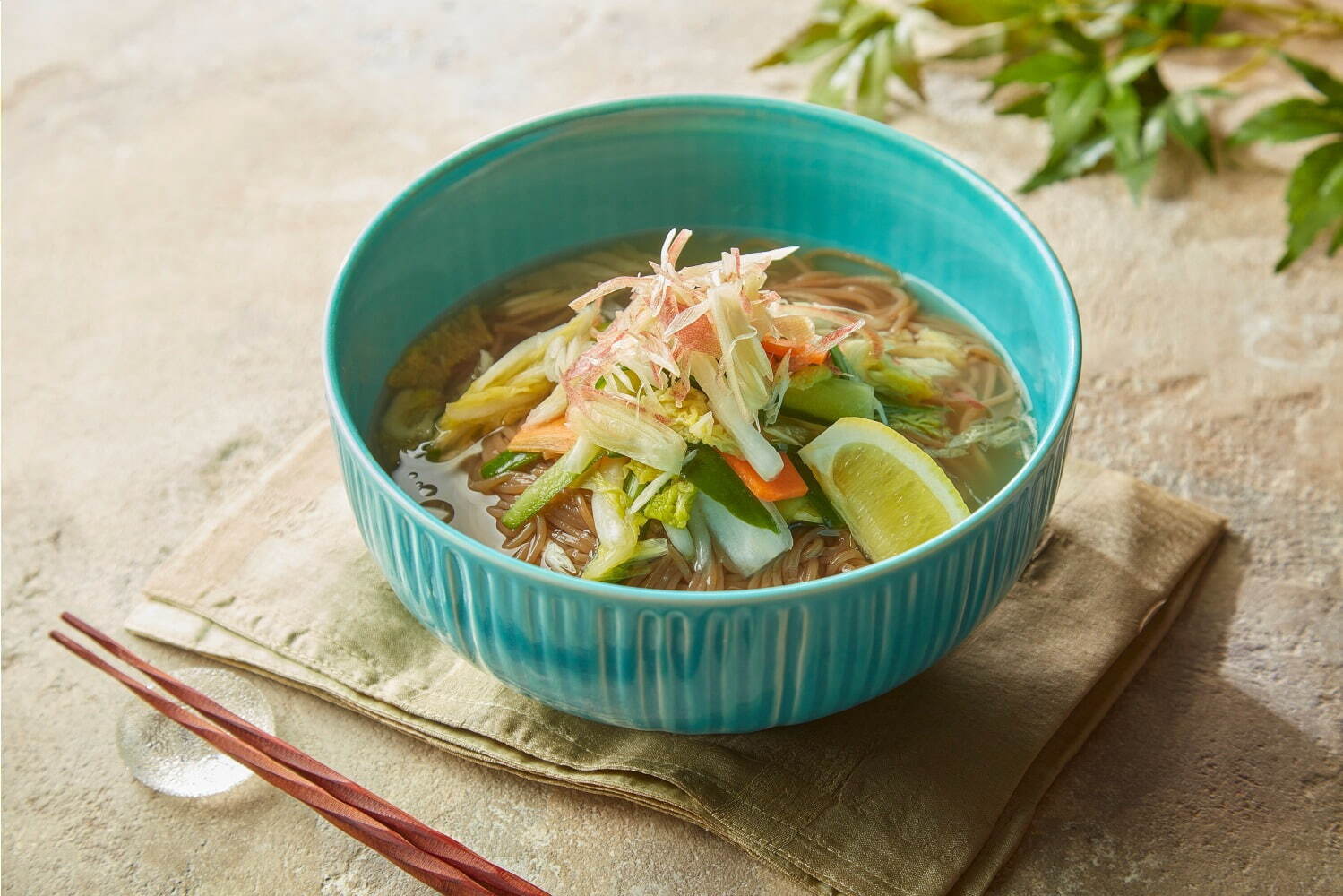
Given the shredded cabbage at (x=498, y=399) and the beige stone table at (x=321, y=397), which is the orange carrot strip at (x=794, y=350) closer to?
the shredded cabbage at (x=498, y=399)

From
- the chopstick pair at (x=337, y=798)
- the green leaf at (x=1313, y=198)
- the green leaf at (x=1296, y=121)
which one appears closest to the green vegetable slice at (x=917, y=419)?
the chopstick pair at (x=337, y=798)

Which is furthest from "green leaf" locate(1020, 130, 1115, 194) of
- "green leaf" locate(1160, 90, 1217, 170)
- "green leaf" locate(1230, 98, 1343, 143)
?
"green leaf" locate(1230, 98, 1343, 143)

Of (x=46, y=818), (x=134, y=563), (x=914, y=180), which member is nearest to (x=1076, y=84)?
(x=914, y=180)

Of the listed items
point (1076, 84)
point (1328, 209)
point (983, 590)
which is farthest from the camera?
point (1076, 84)

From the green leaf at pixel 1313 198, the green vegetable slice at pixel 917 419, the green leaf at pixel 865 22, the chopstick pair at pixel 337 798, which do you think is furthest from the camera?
the green leaf at pixel 865 22

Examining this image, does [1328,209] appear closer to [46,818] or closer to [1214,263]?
[1214,263]

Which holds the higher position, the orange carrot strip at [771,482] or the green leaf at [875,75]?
the orange carrot strip at [771,482]
